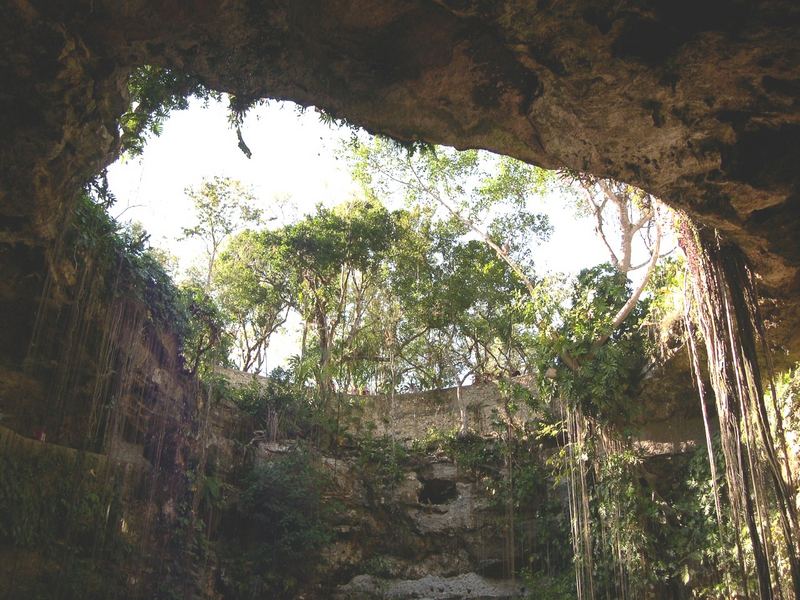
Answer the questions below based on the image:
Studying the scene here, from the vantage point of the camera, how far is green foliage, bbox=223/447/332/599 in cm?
828

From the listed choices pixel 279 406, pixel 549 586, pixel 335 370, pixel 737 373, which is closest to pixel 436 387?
pixel 335 370

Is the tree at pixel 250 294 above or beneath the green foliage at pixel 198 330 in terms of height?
above

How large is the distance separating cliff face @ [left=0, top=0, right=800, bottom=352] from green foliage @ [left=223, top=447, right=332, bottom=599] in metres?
5.10

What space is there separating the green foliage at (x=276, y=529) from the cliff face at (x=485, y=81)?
510cm

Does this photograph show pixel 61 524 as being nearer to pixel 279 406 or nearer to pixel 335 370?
pixel 279 406

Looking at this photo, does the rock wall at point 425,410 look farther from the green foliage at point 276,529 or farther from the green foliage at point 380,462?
the green foliage at point 276,529

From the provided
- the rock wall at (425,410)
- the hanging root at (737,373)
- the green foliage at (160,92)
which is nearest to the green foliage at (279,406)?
the rock wall at (425,410)

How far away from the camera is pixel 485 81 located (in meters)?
4.52

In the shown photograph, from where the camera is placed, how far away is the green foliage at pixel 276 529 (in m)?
8.28

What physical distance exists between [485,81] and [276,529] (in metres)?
6.38

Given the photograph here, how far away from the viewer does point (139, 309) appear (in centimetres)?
677

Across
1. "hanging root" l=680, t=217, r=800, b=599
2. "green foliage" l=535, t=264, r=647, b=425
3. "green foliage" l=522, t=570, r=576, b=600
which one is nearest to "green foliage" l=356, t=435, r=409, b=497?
"green foliage" l=522, t=570, r=576, b=600

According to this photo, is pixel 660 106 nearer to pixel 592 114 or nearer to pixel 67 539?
pixel 592 114

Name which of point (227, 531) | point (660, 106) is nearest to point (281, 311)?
point (227, 531)
